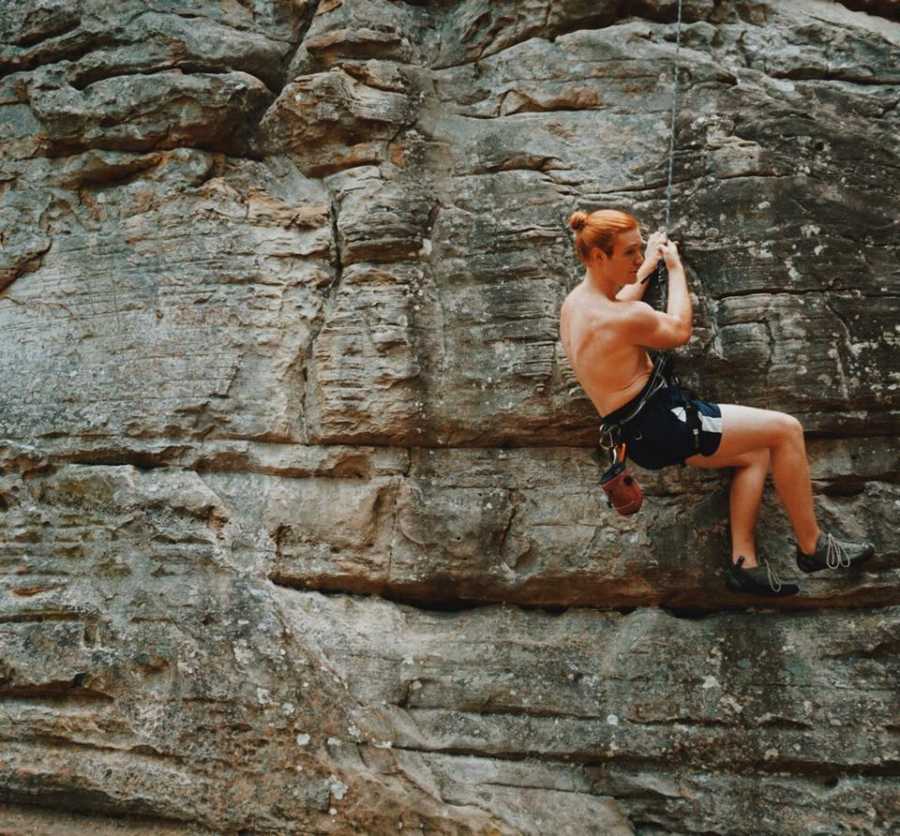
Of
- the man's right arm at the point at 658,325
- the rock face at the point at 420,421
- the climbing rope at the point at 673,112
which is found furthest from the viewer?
the climbing rope at the point at 673,112

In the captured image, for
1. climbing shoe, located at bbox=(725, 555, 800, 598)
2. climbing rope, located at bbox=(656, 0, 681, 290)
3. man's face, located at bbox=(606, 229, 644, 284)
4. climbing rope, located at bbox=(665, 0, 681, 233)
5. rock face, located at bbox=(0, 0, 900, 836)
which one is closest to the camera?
man's face, located at bbox=(606, 229, 644, 284)

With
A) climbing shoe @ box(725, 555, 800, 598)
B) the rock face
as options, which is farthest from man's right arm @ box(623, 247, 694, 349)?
climbing shoe @ box(725, 555, 800, 598)

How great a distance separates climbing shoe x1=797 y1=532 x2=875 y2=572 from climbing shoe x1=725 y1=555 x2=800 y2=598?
0.55 feet

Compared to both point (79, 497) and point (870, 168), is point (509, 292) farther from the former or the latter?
point (79, 497)

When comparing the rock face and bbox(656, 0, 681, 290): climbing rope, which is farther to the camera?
bbox(656, 0, 681, 290): climbing rope

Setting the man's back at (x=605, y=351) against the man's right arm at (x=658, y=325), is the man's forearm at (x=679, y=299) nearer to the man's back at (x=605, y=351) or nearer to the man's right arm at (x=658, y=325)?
the man's right arm at (x=658, y=325)

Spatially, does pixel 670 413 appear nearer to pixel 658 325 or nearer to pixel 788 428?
pixel 658 325

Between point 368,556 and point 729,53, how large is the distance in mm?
4091

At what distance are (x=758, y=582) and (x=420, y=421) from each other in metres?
2.25

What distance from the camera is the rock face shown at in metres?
5.66

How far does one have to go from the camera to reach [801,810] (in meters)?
5.41

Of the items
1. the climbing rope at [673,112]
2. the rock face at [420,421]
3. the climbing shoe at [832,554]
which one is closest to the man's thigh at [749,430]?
the rock face at [420,421]

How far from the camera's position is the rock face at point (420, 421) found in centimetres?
566

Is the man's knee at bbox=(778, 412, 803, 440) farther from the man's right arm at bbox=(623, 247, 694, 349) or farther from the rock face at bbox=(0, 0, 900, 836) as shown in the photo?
the man's right arm at bbox=(623, 247, 694, 349)
